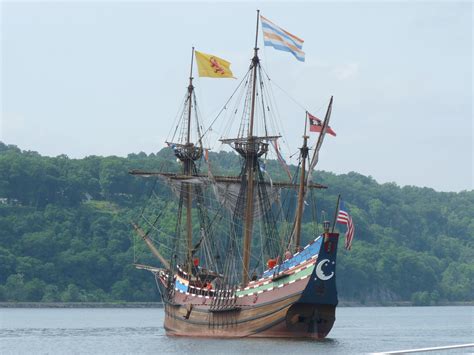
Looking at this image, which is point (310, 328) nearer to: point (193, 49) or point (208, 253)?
point (208, 253)

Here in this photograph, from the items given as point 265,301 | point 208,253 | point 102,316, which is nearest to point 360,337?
point 208,253

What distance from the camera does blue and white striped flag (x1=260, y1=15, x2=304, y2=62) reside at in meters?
97.8

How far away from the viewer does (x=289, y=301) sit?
90688 mm

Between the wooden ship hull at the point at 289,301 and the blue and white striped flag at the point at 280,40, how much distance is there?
16.7m

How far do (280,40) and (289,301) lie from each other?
Result: 21056mm

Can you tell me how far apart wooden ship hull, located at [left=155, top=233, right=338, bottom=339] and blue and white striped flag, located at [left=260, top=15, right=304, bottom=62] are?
16742mm

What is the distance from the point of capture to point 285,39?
9819 centimetres

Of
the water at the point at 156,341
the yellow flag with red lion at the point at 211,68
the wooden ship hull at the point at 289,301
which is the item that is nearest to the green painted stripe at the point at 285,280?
the wooden ship hull at the point at 289,301

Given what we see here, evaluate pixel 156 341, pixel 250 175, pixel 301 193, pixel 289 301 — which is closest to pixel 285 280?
pixel 289 301

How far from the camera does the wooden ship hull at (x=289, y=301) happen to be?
89.7 m

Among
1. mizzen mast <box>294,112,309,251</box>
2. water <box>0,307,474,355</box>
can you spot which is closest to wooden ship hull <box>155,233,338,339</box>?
water <box>0,307,474,355</box>

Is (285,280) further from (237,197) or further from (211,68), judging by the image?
(211,68)

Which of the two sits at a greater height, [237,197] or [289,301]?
[237,197]

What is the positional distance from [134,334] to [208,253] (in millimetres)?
14454
